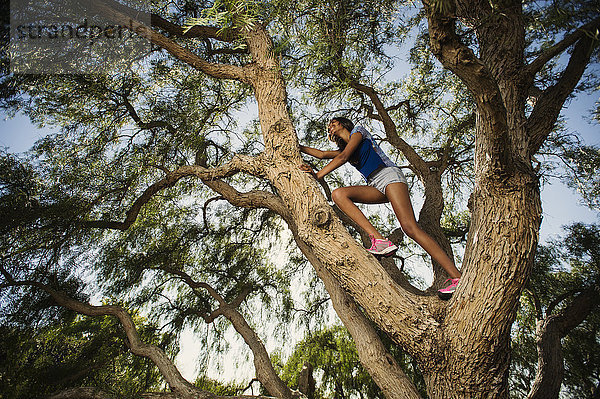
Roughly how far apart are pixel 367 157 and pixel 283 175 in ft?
2.20

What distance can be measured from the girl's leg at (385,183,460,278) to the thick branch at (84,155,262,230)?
0.93 m

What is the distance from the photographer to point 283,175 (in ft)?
6.32

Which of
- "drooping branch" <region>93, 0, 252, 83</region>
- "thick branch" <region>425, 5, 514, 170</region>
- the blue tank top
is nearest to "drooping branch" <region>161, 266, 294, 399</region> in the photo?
the blue tank top

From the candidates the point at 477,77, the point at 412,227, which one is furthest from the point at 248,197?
the point at 477,77

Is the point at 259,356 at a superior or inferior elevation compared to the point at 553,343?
superior

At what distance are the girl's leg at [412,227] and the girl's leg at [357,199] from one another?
147 mm

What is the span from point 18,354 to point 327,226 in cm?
350

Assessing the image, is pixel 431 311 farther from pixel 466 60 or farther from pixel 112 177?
pixel 112 177

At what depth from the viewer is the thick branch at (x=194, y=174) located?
2.21 metres

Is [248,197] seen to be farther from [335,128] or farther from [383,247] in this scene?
[383,247]

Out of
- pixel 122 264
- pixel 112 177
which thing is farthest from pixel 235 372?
pixel 112 177

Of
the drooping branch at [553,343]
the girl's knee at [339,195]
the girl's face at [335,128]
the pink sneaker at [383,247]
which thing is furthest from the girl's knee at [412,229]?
the drooping branch at [553,343]

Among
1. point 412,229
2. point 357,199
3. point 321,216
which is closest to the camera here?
point 321,216

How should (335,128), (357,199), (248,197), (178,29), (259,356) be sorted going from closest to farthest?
(357,199) → (335,128) → (248,197) → (259,356) → (178,29)
